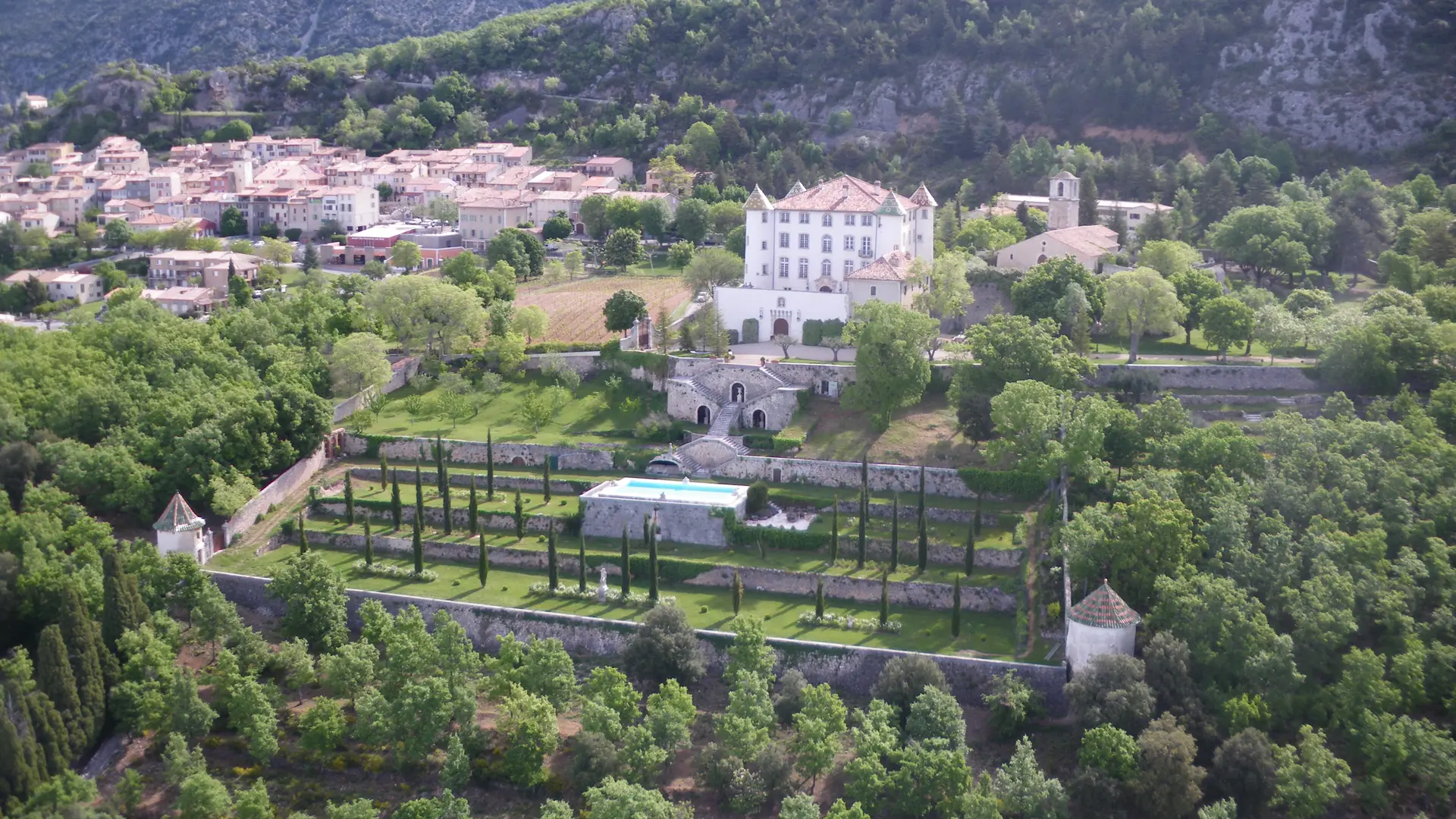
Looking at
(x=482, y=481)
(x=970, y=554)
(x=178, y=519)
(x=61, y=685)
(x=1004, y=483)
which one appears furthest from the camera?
(x=482, y=481)

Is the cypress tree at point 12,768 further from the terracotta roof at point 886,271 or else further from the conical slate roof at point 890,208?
the conical slate roof at point 890,208

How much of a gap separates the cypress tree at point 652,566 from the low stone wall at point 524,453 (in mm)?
7092

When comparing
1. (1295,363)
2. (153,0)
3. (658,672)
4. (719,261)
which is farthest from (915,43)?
(153,0)

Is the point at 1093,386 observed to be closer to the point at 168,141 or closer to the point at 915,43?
the point at 915,43

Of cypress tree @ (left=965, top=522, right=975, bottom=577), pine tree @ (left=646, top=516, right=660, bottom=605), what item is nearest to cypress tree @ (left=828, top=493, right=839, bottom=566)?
cypress tree @ (left=965, top=522, right=975, bottom=577)

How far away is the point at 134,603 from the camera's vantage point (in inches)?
1438

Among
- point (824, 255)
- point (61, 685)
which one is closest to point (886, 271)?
point (824, 255)

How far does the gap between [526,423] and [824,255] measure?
1427cm

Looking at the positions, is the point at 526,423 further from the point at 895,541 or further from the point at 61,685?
the point at 61,685

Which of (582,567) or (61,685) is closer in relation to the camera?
(61,685)

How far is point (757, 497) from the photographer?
141 feet

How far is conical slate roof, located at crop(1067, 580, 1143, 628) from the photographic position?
3347 centimetres

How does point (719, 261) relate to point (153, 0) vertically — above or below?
below

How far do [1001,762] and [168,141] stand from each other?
98277mm
